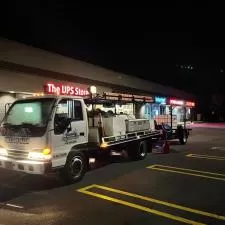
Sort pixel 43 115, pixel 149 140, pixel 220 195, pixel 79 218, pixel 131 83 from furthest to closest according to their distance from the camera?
pixel 131 83
pixel 149 140
pixel 43 115
pixel 220 195
pixel 79 218

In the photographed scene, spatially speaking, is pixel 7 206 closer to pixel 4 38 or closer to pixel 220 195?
pixel 220 195

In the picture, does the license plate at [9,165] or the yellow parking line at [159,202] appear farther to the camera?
the license plate at [9,165]

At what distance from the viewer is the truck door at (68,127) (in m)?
8.39

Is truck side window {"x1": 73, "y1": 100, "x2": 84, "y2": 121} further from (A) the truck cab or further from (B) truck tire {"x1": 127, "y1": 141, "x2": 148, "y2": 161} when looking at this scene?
(B) truck tire {"x1": 127, "y1": 141, "x2": 148, "y2": 161}

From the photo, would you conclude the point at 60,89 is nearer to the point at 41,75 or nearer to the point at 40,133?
the point at 41,75

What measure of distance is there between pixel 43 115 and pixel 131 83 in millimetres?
29372

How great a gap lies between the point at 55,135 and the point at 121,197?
228 centimetres

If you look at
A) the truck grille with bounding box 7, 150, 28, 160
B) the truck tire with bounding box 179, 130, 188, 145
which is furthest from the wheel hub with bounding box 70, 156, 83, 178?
the truck tire with bounding box 179, 130, 188, 145

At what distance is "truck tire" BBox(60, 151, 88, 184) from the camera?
28.6 feet

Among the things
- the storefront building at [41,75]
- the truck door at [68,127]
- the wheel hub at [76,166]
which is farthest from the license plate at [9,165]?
the storefront building at [41,75]

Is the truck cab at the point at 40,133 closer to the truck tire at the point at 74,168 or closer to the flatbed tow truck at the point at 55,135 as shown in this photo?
the flatbed tow truck at the point at 55,135

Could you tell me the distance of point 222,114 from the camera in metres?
65.9

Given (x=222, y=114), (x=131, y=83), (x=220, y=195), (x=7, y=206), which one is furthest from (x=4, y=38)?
(x=222, y=114)

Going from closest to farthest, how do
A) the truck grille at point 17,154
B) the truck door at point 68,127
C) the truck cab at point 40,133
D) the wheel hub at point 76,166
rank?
the truck cab at point 40,133
the truck grille at point 17,154
the truck door at point 68,127
the wheel hub at point 76,166
